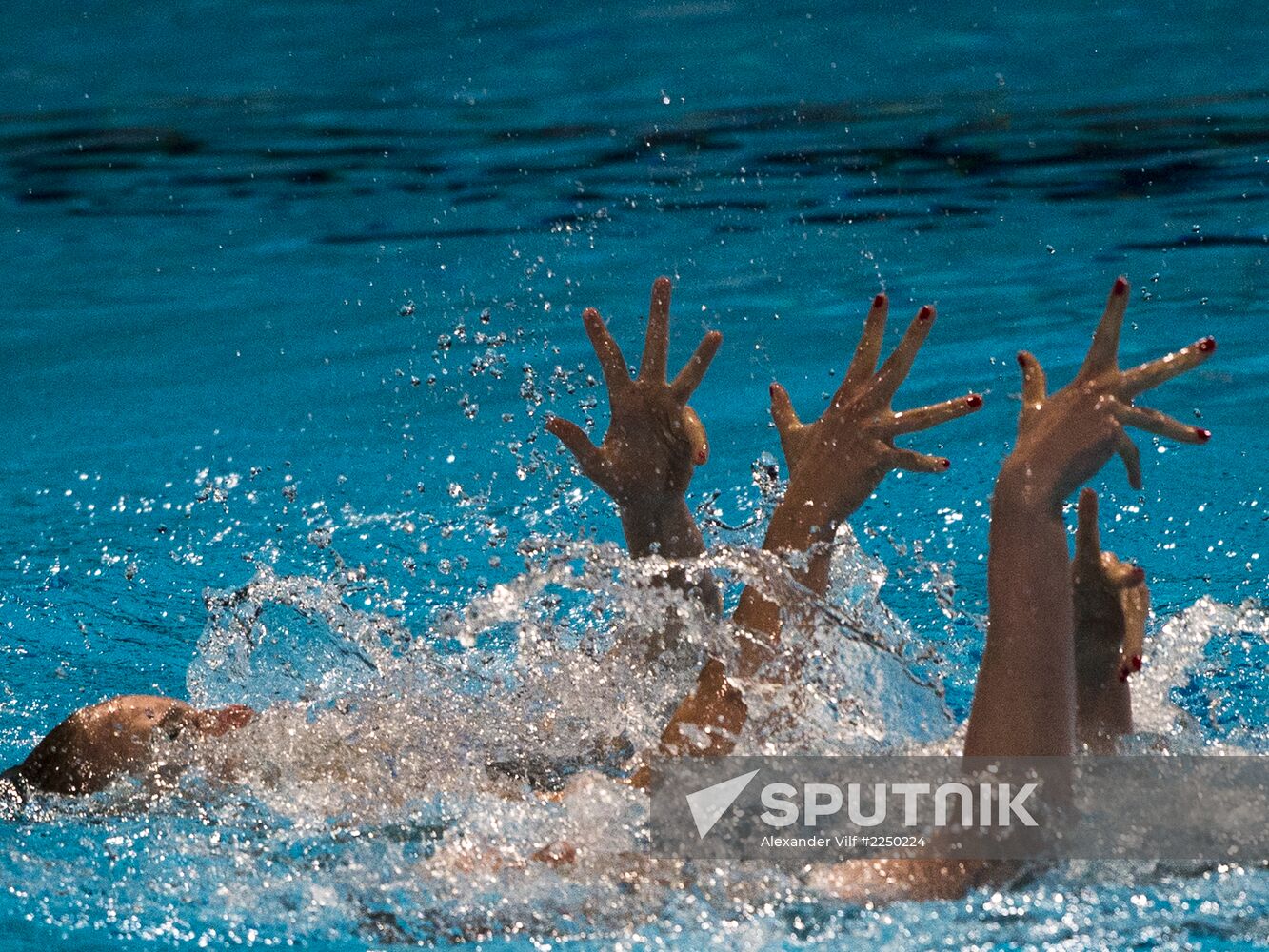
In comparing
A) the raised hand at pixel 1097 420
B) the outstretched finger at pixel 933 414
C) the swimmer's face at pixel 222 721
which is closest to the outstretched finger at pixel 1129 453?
the raised hand at pixel 1097 420

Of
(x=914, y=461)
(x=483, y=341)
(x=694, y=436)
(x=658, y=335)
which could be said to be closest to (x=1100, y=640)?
(x=914, y=461)

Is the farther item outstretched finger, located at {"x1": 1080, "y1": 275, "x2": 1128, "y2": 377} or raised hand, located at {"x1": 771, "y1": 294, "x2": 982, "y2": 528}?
raised hand, located at {"x1": 771, "y1": 294, "x2": 982, "y2": 528}

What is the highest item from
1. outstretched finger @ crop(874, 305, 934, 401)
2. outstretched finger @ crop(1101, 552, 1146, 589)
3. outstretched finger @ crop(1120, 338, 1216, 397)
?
outstretched finger @ crop(874, 305, 934, 401)

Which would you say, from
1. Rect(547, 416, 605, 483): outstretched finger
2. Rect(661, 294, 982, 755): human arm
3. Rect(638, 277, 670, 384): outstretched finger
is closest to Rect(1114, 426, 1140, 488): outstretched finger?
Rect(661, 294, 982, 755): human arm

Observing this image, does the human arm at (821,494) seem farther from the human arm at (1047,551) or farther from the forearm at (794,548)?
the human arm at (1047,551)

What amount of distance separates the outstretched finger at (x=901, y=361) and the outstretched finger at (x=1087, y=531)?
0.36 metres

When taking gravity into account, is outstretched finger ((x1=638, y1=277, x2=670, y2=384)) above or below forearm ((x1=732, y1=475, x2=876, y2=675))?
above

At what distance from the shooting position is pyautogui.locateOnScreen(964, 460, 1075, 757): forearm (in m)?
1.97

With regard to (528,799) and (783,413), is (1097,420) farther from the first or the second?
(528,799)

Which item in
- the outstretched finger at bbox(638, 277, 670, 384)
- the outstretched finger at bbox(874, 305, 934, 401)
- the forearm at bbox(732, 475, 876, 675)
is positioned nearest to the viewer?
the outstretched finger at bbox(874, 305, 934, 401)

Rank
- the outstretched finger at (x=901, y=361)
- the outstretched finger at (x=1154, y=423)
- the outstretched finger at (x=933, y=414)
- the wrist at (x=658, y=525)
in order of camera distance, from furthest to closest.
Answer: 1. the wrist at (x=658, y=525)
2. the outstretched finger at (x=901, y=361)
3. the outstretched finger at (x=933, y=414)
4. the outstretched finger at (x=1154, y=423)

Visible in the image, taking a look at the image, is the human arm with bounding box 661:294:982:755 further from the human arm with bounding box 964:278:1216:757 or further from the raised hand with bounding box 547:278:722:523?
the human arm with bounding box 964:278:1216:757

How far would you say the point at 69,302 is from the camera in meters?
5.39

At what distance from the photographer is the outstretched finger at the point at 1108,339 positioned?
6.59 ft
